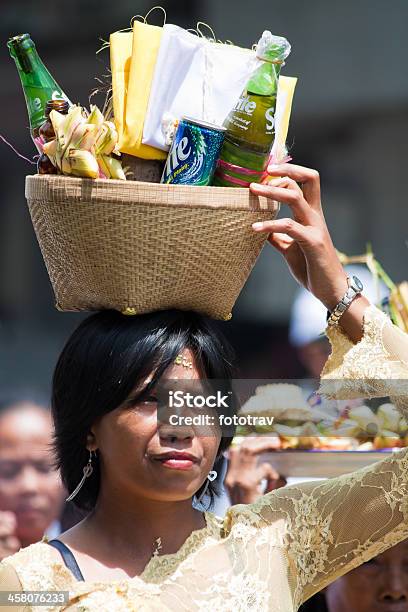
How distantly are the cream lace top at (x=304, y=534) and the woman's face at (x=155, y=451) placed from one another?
0.15 m

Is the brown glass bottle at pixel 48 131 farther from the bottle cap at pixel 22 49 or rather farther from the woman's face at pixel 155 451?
the woman's face at pixel 155 451

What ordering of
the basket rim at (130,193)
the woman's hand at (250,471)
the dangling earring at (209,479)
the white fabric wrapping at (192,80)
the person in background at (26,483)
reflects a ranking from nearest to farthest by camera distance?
the basket rim at (130,193) → the white fabric wrapping at (192,80) → the dangling earring at (209,479) → the woman's hand at (250,471) → the person in background at (26,483)

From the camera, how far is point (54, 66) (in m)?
7.48

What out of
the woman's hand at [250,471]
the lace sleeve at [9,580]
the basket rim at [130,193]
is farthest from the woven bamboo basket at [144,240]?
the woman's hand at [250,471]

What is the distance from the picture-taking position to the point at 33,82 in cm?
242

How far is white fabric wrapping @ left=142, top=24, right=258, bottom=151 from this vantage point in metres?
2.38

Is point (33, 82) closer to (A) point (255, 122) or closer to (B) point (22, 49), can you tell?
(B) point (22, 49)

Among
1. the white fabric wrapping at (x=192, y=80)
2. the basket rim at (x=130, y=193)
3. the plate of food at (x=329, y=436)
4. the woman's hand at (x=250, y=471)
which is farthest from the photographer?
the woman's hand at (x=250, y=471)

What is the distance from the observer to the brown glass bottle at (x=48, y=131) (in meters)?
2.33

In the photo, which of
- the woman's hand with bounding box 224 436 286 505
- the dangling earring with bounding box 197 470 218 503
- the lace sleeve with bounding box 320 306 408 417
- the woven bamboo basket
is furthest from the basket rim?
the woman's hand with bounding box 224 436 286 505

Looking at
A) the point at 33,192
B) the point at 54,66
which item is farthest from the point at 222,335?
the point at 54,66

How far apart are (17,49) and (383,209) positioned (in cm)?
514

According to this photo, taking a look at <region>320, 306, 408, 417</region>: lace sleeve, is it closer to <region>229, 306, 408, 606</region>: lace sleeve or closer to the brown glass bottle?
<region>229, 306, 408, 606</region>: lace sleeve

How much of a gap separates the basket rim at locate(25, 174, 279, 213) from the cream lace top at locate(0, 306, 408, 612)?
1.32 feet
